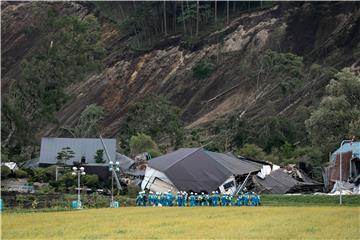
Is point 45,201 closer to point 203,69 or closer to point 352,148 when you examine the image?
point 352,148

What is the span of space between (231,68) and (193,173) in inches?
1733

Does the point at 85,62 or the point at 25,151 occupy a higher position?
the point at 85,62

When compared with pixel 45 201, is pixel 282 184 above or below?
below

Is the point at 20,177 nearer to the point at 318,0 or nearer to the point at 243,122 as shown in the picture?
the point at 243,122

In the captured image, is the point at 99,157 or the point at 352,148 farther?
the point at 99,157

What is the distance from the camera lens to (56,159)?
2628 inches

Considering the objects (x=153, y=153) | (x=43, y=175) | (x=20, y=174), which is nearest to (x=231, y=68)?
(x=153, y=153)

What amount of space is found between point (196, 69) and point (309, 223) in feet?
230

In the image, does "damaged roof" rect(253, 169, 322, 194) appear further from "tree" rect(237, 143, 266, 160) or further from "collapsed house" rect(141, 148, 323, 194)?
"tree" rect(237, 143, 266, 160)

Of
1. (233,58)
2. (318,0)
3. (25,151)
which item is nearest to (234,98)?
(233,58)

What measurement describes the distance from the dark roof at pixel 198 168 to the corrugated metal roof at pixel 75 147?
1371 cm

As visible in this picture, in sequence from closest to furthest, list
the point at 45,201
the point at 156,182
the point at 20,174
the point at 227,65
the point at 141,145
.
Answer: the point at 45,201
the point at 156,182
the point at 20,174
the point at 141,145
the point at 227,65

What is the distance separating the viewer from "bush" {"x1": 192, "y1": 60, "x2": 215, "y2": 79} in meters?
94.6

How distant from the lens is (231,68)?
9419 cm
